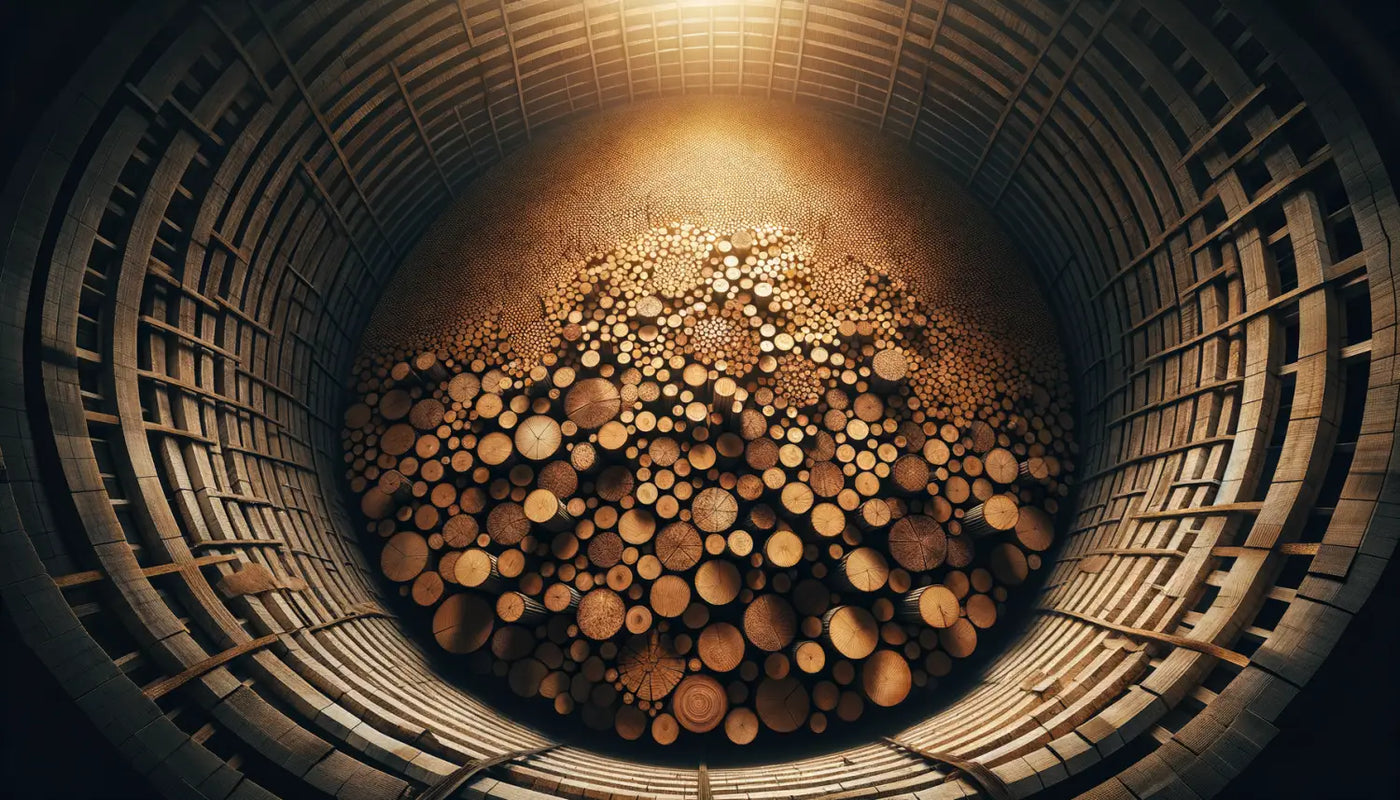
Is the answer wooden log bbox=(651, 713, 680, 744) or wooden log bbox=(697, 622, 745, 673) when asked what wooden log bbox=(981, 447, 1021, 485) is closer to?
wooden log bbox=(697, 622, 745, 673)

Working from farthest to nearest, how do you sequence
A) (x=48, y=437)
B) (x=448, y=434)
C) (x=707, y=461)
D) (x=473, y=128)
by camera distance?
(x=473, y=128) < (x=448, y=434) < (x=707, y=461) < (x=48, y=437)

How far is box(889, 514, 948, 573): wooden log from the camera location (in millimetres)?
5855

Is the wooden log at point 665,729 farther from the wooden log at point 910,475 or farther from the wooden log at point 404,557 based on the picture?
the wooden log at point 910,475

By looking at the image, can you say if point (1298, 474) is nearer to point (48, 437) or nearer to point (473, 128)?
point (48, 437)

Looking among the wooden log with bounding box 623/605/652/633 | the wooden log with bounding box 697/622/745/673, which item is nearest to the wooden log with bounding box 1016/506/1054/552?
the wooden log with bounding box 697/622/745/673

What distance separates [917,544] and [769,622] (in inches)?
68.7

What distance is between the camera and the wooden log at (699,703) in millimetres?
5441

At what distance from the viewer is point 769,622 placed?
18.5 ft

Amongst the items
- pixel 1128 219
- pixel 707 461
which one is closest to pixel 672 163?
pixel 707 461

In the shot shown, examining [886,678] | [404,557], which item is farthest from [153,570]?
[886,678]

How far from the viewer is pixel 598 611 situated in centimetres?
573

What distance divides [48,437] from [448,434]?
3.15 metres

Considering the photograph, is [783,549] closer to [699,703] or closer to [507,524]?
[699,703]

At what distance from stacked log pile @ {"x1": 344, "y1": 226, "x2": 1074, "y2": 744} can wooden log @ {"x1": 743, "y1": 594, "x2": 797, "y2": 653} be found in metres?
0.02
